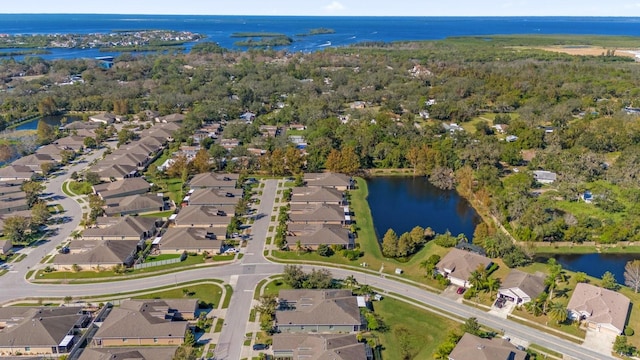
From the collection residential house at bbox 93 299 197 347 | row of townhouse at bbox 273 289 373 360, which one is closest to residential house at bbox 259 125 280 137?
row of townhouse at bbox 273 289 373 360

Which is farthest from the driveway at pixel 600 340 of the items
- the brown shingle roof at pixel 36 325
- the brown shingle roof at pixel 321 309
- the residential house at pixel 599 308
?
the brown shingle roof at pixel 36 325

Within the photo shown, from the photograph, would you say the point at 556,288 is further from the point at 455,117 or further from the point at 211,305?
the point at 455,117

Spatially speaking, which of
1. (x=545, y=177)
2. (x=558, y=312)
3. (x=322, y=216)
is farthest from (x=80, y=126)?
(x=558, y=312)

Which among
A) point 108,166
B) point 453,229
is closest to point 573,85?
point 453,229

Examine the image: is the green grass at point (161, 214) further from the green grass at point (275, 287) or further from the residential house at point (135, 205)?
the green grass at point (275, 287)

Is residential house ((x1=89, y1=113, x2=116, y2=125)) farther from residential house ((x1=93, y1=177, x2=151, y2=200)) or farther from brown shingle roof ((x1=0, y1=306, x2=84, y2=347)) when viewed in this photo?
brown shingle roof ((x1=0, y1=306, x2=84, y2=347))

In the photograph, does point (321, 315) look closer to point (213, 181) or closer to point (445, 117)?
point (213, 181)

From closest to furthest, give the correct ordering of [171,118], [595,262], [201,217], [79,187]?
[595,262] → [201,217] → [79,187] → [171,118]
